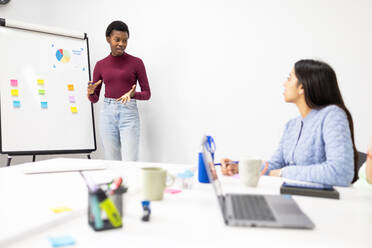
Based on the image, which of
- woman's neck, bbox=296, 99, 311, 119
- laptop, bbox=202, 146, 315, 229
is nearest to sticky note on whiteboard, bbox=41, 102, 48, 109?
woman's neck, bbox=296, 99, 311, 119

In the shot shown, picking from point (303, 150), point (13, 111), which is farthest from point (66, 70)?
point (303, 150)

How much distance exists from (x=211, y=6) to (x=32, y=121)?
1876 mm

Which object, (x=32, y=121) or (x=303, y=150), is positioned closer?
(x=303, y=150)

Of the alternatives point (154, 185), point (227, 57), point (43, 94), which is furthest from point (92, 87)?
point (154, 185)

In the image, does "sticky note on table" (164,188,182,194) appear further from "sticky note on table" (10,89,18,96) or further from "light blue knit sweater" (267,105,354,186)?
"sticky note on table" (10,89,18,96)

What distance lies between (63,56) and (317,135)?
98.8 inches

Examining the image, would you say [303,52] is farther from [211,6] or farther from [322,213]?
[322,213]

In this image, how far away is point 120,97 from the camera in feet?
9.05

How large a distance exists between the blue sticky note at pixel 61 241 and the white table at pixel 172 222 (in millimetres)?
11

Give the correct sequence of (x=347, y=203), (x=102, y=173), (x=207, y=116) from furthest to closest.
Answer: (x=207, y=116), (x=102, y=173), (x=347, y=203)

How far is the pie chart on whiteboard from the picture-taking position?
3.05 metres

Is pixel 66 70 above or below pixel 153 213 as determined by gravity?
above

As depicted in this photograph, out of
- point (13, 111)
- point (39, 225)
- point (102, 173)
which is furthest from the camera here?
point (13, 111)

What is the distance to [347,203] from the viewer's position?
933 mm
